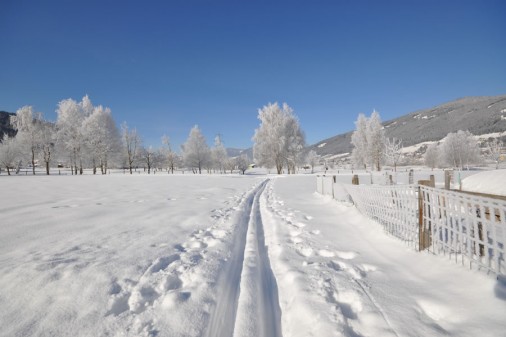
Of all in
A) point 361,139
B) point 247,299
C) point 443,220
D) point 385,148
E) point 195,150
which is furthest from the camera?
point 195,150

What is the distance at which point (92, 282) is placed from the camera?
2.92 meters

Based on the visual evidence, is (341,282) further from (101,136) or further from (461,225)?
(101,136)

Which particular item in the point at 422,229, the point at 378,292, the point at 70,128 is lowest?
the point at 378,292

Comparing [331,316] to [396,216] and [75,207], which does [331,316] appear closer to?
[396,216]

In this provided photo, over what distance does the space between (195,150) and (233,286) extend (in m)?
48.7

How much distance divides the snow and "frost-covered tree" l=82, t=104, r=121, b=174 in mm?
42188

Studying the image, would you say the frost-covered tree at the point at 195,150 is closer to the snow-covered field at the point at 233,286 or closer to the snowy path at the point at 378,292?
the snow-covered field at the point at 233,286

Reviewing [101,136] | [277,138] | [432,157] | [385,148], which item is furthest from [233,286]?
[432,157]

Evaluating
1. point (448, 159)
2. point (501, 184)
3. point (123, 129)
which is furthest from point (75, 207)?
point (448, 159)

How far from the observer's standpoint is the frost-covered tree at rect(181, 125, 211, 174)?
4978cm

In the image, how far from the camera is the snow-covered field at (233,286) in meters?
2.19

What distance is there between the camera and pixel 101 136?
36062 millimetres

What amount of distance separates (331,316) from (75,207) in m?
8.92

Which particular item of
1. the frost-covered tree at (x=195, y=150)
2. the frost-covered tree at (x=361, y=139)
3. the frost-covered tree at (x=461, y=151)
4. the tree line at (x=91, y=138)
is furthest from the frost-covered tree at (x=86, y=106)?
the frost-covered tree at (x=461, y=151)
